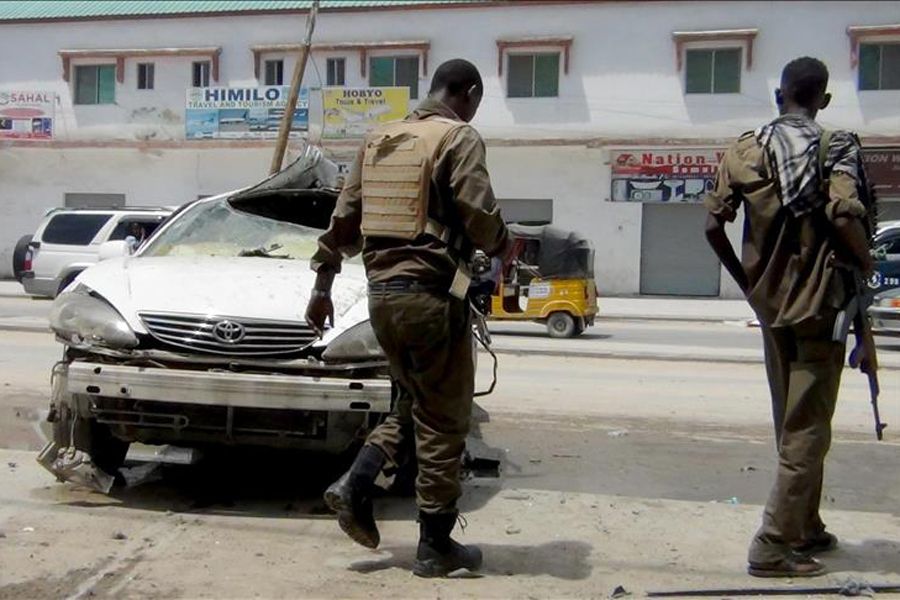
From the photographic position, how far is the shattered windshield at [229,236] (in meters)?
6.35

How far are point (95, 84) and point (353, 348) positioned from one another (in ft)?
94.8

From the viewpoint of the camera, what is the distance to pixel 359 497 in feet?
13.6

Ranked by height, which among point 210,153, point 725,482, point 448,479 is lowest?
point 725,482

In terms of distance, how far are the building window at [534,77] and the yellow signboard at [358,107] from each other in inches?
114

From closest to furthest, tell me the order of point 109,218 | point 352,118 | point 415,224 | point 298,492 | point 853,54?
1. point 415,224
2. point 298,492
3. point 109,218
4. point 853,54
5. point 352,118

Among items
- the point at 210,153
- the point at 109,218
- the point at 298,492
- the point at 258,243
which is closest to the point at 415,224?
the point at 298,492

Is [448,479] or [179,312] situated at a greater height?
[179,312]

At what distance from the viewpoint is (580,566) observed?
14.5 ft

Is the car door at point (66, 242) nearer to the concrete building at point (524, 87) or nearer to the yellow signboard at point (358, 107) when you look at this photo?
the concrete building at point (524, 87)

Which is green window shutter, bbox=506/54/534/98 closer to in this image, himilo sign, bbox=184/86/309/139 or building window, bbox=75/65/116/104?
himilo sign, bbox=184/86/309/139

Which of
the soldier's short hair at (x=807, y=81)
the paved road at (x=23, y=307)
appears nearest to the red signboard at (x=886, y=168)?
the paved road at (x=23, y=307)

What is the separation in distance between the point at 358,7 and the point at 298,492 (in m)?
25.2

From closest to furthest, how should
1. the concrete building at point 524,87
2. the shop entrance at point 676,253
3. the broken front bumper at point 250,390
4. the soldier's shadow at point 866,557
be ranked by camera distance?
the soldier's shadow at point 866,557 < the broken front bumper at point 250,390 < the concrete building at point 524,87 < the shop entrance at point 676,253

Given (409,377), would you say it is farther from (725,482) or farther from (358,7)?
(358,7)
